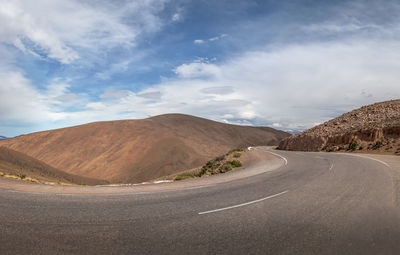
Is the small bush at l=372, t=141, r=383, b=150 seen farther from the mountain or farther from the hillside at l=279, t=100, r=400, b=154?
the mountain

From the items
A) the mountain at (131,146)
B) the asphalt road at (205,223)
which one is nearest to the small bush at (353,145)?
the mountain at (131,146)

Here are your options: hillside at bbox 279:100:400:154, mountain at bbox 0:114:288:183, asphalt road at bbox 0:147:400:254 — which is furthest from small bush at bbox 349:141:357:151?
asphalt road at bbox 0:147:400:254

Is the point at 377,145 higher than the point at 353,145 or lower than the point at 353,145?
lower

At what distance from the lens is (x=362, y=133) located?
116ft

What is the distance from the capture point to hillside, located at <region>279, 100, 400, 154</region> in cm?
3130

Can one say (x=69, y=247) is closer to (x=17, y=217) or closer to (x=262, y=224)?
(x=17, y=217)

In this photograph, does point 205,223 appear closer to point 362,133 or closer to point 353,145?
point 353,145

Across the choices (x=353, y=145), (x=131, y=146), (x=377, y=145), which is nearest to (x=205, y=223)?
(x=377, y=145)

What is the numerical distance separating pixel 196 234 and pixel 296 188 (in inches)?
252

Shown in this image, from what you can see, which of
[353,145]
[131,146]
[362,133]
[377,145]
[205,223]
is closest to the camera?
[205,223]

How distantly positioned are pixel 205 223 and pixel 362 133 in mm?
37442

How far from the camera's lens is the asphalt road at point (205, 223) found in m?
4.66

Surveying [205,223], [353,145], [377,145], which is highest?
[353,145]

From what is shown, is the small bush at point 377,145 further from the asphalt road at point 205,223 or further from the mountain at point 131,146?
the mountain at point 131,146
